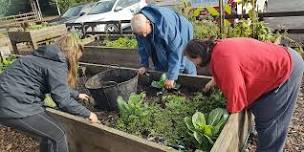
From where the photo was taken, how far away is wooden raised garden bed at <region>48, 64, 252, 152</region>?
9.29 ft

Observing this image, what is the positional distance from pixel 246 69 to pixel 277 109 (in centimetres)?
53

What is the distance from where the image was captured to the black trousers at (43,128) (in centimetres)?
324

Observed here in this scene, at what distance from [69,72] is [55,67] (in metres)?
0.22

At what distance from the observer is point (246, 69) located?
2.63 metres

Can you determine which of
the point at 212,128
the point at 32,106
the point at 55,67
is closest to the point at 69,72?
the point at 55,67

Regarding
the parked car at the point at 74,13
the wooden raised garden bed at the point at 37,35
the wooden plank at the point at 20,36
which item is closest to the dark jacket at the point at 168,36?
the wooden raised garden bed at the point at 37,35

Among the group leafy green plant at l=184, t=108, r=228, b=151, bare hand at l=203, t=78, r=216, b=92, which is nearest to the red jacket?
→ leafy green plant at l=184, t=108, r=228, b=151

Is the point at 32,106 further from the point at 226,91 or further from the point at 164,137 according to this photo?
the point at 226,91

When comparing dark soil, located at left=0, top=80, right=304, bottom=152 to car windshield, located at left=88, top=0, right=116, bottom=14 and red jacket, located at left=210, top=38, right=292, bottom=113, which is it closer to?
red jacket, located at left=210, top=38, right=292, bottom=113

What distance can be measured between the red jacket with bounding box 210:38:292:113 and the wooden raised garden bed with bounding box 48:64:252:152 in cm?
30

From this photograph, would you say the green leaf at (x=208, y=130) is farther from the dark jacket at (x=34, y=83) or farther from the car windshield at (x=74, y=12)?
the car windshield at (x=74, y=12)

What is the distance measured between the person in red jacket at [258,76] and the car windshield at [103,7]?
31.9 feet

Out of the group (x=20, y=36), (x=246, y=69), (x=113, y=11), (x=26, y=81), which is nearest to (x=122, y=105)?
(x=26, y=81)

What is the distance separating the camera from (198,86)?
171 inches
